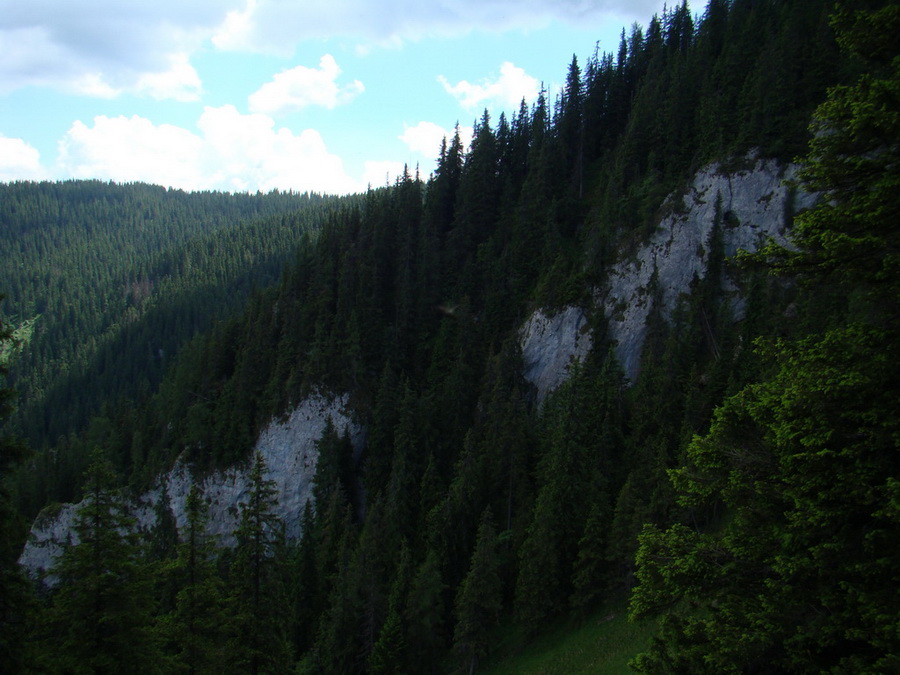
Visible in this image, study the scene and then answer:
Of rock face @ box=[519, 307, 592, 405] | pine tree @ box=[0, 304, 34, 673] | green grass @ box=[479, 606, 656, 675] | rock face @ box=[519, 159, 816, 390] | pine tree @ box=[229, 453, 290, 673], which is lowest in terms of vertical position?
green grass @ box=[479, 606, 656, 675]

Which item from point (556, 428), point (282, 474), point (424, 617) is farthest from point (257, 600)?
point (282, 474)

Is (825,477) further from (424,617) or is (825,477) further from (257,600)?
(424,617)

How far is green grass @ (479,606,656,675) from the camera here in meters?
25.4

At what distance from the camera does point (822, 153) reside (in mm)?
7926

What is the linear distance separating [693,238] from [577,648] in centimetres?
3244

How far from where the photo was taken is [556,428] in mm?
37750

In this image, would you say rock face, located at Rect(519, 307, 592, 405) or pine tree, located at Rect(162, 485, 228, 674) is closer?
pine tree, located at Rect(162, 485, 228, 674)

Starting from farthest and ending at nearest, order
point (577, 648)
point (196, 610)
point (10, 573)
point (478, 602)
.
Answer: point (478, 602), point (577, 648), point (196, 610), point (10, 573)

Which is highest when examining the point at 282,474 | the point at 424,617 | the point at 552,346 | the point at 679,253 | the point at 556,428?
the point at 679,253

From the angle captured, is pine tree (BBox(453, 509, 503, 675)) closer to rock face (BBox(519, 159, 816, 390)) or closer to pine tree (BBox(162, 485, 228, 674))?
pine tree (BBox(162, 485, 228, 674))

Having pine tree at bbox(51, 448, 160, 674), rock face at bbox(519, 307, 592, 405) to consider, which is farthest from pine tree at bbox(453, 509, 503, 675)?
pine tree at bbox(51, 448, 160, 674)

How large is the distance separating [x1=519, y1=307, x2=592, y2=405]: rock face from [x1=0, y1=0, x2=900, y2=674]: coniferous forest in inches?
54.0

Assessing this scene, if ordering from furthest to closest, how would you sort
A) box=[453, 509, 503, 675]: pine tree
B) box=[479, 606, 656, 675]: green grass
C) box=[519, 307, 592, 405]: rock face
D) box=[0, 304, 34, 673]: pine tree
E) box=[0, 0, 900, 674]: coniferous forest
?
1. box=[519, 307, 592, 405]: rock face
2. box=[453, 509, 503, 675]: pine tree
3. box=[479, 606, 656, 675]: green grass
4. box=[0, 304, 34, 673]: pine tree
5. box=[0, 0, 900, 674]: coniferous forest

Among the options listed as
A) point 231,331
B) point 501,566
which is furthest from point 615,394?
point 231,331
